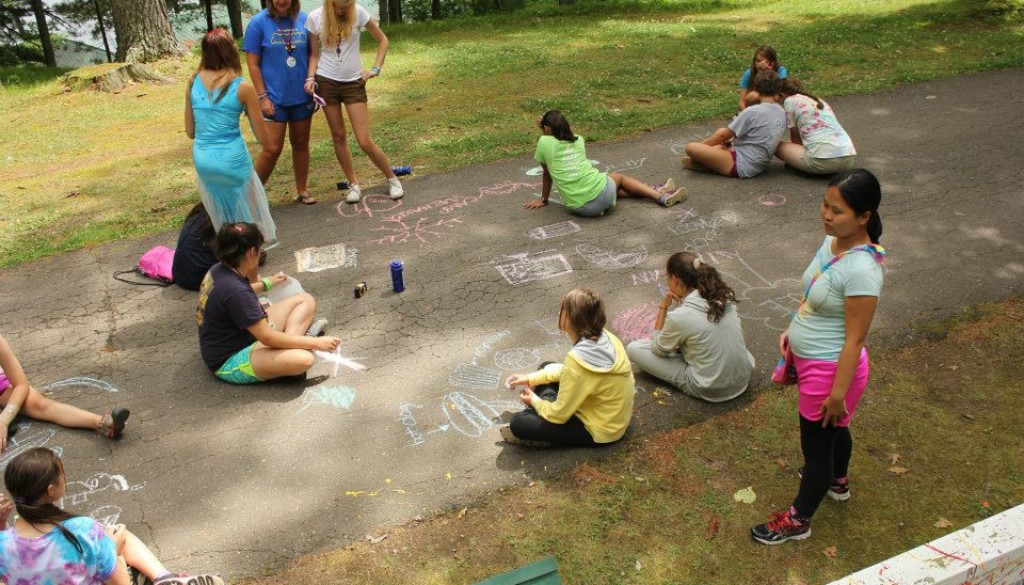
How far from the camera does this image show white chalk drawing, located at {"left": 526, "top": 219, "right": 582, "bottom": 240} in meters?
6.30

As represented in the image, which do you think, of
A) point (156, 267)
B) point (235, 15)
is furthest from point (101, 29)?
point (156, 267)

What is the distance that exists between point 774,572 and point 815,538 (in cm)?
31

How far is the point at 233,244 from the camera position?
427cm

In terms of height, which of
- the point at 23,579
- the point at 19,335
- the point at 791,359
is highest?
the point at 791,359

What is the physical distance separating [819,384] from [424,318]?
2.96m

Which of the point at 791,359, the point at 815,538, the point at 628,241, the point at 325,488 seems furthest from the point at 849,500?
the point at 628,241

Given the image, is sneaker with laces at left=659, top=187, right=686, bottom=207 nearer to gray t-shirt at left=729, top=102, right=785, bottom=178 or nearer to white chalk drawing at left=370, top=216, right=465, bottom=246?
gray t-shirt at left=729, top=102, right=785, bottom=178

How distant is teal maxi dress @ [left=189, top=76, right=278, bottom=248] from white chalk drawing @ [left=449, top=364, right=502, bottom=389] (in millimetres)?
2418

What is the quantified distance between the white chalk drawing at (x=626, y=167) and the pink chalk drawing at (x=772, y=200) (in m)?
1.40

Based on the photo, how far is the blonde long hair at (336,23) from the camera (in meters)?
6.34

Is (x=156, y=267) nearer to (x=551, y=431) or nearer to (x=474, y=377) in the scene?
(x=474, y=377)

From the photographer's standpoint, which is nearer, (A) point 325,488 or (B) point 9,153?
(A) point 325,488

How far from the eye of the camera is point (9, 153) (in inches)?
387

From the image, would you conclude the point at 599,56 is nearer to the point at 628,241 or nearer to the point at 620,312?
the point at 628,241
